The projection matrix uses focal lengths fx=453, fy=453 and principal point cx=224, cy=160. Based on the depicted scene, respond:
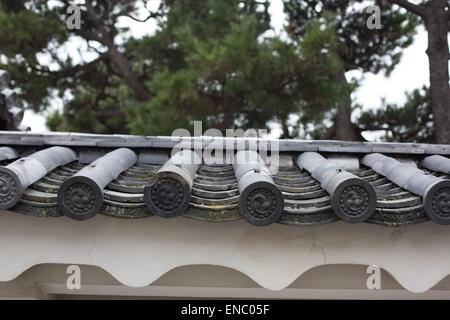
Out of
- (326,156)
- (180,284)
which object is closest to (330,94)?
(326,156)

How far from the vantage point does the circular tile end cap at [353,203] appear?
1986mm

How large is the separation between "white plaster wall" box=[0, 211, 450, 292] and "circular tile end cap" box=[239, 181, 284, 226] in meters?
0.40

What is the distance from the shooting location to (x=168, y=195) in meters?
1.98

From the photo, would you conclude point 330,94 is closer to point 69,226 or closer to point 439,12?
point 439,12

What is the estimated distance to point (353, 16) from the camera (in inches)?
348

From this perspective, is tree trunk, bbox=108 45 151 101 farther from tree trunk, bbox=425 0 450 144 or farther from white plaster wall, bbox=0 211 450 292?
white plaster wall, bbox=0 211 450 292

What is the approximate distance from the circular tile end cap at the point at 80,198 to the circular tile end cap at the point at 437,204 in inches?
57.6

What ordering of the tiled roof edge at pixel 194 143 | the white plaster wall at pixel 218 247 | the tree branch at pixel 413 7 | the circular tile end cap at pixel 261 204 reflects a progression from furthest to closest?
1. the tree branch at pixel 413 7
2. the tiled roof edge at pixel 194 143
3. the white plaster wall at pixel 218 247
4. the circular tile end cap at pixel 261 204

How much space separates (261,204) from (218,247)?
513 mm

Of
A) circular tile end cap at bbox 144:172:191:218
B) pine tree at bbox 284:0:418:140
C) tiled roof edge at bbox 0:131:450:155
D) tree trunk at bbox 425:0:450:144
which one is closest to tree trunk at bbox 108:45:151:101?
pine tree at bbox 284:0:418:140

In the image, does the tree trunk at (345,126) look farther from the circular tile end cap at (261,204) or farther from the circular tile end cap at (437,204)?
the circular tile end cap at (261,204)

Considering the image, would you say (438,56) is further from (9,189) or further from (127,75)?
(9,189)

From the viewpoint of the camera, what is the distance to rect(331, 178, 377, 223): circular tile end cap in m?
1.99

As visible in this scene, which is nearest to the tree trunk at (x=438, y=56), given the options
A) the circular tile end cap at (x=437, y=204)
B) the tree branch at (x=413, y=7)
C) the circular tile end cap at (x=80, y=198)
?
the tree branch at (x=413, y=7)
